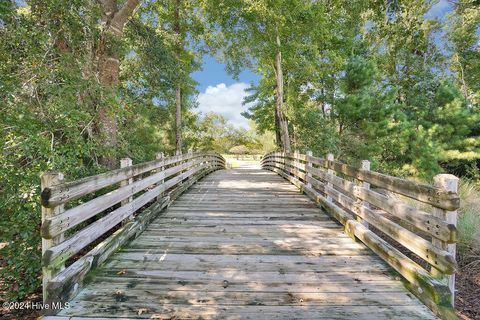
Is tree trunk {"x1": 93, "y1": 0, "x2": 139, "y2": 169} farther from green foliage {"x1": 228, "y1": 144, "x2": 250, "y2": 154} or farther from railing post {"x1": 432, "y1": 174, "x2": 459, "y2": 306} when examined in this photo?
green foliage {"x1": 228, "y1": 144, "x2": 250, "y2": 154}

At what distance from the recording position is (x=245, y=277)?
3031 mm

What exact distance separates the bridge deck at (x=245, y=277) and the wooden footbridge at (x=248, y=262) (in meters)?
0.01

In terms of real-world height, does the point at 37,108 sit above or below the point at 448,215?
above

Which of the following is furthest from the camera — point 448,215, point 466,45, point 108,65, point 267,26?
point 466,45

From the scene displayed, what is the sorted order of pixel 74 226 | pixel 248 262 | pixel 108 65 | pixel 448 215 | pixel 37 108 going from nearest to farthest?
1. pixel 448 215
2. pixel 74 226
3. pixel 248 262
4. pixel 37 108
5. pixel 108 65

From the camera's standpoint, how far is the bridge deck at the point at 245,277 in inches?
97.1

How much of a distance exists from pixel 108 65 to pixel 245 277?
6.02 m

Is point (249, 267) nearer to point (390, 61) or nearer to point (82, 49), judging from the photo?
point (82, 49)

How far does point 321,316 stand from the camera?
2395 mm

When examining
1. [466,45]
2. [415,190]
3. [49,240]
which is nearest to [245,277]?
[49,240]

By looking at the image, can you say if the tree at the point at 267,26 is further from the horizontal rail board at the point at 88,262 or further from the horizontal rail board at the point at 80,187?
the horizontal rail board at the point at 88,262

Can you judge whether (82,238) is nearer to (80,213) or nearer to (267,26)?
(80,213)

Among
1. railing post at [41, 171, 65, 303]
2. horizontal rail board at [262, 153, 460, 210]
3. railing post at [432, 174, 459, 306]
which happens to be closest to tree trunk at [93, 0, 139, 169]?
railing post at [41, 171, 65, 303]

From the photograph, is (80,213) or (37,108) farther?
(37,108)
